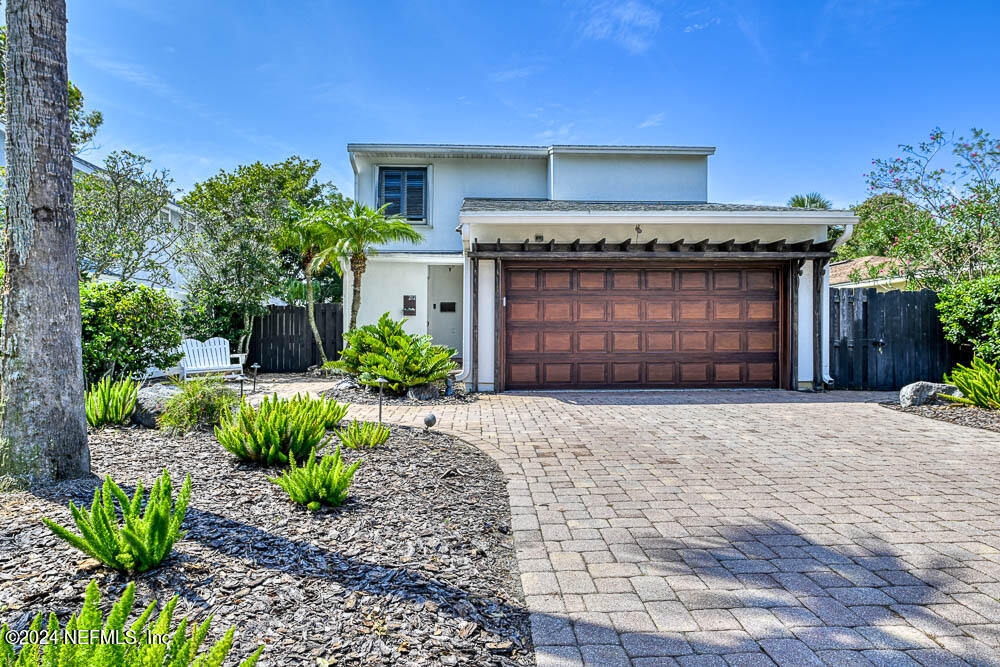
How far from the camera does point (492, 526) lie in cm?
334

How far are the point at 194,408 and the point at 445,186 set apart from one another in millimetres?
10553

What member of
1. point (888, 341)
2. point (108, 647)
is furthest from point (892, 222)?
point (108, 647)

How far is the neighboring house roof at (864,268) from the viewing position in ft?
50.6

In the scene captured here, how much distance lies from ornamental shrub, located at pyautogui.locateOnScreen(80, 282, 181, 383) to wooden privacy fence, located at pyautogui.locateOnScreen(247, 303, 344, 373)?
5928 mm

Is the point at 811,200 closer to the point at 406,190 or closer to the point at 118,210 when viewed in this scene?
the point at 406,190

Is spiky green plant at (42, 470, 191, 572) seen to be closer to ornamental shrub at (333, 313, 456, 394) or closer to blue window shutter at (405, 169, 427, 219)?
ornamental shrub at (333, 313, 456, 394)

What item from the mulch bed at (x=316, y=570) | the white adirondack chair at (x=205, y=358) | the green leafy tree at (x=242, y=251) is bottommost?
the mulch bed at (x=316, y=570)

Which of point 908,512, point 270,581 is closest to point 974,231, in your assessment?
point 908,512

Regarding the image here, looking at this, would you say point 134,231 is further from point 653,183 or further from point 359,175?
point 653,183

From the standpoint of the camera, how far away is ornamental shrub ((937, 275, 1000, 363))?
877 cm

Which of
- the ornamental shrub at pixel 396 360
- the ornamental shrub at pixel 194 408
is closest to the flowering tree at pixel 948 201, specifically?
the ornamental shrub at pixel 396 360

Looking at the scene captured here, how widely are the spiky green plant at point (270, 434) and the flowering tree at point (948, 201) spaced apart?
14.3m

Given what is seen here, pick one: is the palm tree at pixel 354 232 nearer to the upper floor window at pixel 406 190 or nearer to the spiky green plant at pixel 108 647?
the upper floor window at pixel 406 190

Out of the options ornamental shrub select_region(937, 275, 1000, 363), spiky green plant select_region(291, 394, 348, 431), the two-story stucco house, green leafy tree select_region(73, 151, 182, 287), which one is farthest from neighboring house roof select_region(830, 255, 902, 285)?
green leafy tree select_region(73, 151, 182, 287)
